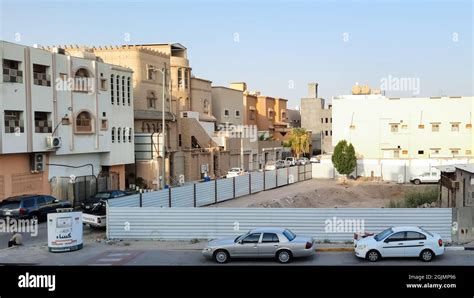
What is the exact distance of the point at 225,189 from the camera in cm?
3125

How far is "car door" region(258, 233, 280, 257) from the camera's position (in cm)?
1456

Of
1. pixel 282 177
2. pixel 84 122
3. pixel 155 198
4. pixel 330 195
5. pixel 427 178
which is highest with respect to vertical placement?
pixel 84 122

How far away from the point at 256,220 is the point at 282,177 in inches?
990

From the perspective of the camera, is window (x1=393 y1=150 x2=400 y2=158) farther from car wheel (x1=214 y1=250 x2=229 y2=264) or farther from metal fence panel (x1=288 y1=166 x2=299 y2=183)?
car wheel (x1=214 y1=250 x2=229 y2=264)

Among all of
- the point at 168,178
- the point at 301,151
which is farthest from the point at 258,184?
the point at 301,151

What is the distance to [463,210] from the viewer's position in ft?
55.1

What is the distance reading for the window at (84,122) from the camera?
31688mm

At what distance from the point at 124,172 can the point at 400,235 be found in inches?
1027

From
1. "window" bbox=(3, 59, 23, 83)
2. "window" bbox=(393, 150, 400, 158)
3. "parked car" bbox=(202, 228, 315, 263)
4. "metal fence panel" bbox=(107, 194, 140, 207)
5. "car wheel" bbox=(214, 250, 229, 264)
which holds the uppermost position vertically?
"window" bbox=(3, 59, 23, 83)

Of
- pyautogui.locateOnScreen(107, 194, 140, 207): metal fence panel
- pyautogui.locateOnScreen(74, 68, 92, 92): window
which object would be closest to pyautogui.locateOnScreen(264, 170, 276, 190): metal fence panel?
pyautogui.locateOnScreen(74, 68, 92, 92): window

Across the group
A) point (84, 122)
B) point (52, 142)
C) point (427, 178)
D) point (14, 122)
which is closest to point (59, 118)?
point (52, 142)

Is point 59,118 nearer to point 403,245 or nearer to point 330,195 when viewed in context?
point 330,195
